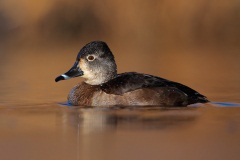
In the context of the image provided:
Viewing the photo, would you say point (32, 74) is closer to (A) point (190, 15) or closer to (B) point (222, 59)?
(B) point (222, 59)

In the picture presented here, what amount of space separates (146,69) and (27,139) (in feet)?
22.2

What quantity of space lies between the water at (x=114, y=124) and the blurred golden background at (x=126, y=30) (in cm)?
291

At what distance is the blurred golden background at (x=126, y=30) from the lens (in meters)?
17.1

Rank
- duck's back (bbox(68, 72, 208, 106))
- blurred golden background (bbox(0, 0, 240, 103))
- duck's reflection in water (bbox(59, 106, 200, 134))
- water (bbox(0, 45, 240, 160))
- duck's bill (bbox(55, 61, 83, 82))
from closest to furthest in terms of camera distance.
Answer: water (bbox(0, 45, 240, 160)) → duck's reflection in water (bbox(59, 106, 200, 134)) → duck's back (bbox(68, 72, 208, 106)) → duck's bill (bbox(55, 61, 83, 82)) → blurred golden background (bbox(0, 0, 240, 103))

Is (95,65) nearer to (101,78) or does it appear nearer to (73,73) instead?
(101,78)

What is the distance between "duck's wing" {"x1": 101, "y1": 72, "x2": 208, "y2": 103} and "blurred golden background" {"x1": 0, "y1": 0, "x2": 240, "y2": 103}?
5.72 metres

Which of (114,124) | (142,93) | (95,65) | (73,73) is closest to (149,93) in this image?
(142,93)

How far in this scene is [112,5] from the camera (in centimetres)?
1988

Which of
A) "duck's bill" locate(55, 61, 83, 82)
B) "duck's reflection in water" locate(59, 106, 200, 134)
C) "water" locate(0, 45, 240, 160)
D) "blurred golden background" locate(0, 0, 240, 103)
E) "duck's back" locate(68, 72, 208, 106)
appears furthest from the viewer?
"blurred golden background" locate(0, 0, 240, 103)

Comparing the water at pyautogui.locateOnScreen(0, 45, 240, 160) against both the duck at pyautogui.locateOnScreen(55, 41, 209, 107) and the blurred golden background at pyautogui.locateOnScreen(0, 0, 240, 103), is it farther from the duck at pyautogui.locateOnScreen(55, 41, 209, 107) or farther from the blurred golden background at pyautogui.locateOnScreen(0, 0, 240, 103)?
the blurred golden background at pyautogui.locateOnScreen(0, 0, 240, 103)

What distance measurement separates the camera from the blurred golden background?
17.1 metres

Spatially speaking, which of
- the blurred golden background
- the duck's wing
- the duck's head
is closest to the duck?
the duck's wing

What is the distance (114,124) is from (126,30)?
1198 centimetres

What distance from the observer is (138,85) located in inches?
383
